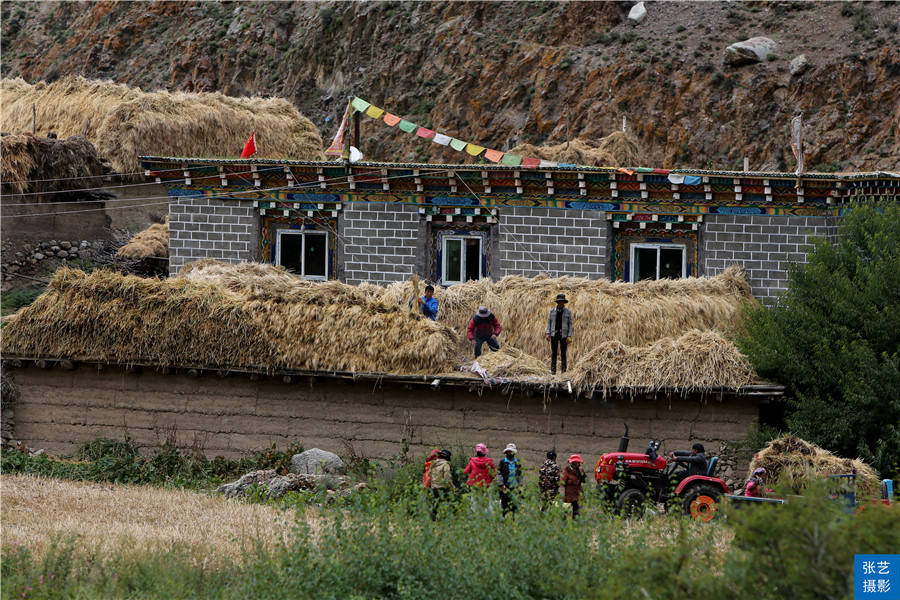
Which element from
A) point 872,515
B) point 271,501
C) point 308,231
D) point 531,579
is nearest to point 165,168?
point 308,231

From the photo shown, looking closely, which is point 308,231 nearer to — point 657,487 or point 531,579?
point 657,487

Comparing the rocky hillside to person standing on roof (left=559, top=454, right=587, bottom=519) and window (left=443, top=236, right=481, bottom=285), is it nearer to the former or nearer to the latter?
window (left=443, top=236, right=481, bottom=285)

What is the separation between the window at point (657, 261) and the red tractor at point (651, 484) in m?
7.82

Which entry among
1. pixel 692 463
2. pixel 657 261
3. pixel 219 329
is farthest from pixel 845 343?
pixel 219 329

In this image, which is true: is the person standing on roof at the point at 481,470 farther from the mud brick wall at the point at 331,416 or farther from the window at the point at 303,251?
the window at the point at 303,251

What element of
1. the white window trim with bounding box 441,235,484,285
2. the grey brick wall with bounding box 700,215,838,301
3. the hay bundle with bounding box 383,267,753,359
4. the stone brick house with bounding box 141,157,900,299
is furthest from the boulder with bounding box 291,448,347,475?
the grey brick wall with bounding box 700,215,838,301

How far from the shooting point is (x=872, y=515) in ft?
23.8

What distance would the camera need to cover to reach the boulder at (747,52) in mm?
44344

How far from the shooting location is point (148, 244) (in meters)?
28.8

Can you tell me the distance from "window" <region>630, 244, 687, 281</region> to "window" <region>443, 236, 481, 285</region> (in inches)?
132

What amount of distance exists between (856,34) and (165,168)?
31995 millimetres

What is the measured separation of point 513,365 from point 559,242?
17.5 ft

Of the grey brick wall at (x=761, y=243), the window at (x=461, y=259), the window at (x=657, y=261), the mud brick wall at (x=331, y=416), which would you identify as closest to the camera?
the mud brick wall at (x=331, y=416)

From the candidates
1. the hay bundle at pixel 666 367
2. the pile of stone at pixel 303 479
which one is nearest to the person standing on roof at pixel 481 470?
the pile of stone at pixel 303 479
